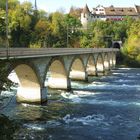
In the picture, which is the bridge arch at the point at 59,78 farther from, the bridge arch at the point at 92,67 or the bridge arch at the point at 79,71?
the bridge arch at the point at 92,67

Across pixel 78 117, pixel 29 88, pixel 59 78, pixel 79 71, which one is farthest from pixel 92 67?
pixel 78 117

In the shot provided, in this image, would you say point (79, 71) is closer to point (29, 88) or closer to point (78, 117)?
point (29, 88)

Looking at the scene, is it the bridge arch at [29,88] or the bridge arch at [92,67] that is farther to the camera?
the bridge arch at [92,67]

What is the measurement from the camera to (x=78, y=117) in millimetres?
36000

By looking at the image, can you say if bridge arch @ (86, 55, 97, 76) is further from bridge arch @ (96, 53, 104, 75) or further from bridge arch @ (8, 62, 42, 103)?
bridge arch @ (8, 62, 42, 103)

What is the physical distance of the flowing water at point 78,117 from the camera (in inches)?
1161

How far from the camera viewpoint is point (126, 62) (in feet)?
422

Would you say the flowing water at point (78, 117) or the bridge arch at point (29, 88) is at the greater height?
the bridge arch at point (29, 88)

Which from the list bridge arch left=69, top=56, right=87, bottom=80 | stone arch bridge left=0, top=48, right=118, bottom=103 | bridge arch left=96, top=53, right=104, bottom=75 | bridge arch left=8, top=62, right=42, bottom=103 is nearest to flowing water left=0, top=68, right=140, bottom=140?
bridge arch left=8, top=62, right=42, bottom=103

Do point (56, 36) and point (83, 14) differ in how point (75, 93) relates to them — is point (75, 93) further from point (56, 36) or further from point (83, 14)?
point (83, 14)

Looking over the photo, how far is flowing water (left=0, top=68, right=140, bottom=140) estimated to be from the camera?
29484 millimetres

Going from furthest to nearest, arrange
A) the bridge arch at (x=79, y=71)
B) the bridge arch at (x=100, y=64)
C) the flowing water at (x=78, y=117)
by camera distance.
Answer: the bridge arch at (x=100, y=64)
the bridge arch at (x=79, y=71)
the flowing water at (x=78, y=117)

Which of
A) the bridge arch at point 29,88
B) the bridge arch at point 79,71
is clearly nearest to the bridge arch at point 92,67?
the bridge arch at point 79,71

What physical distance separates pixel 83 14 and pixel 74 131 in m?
152
